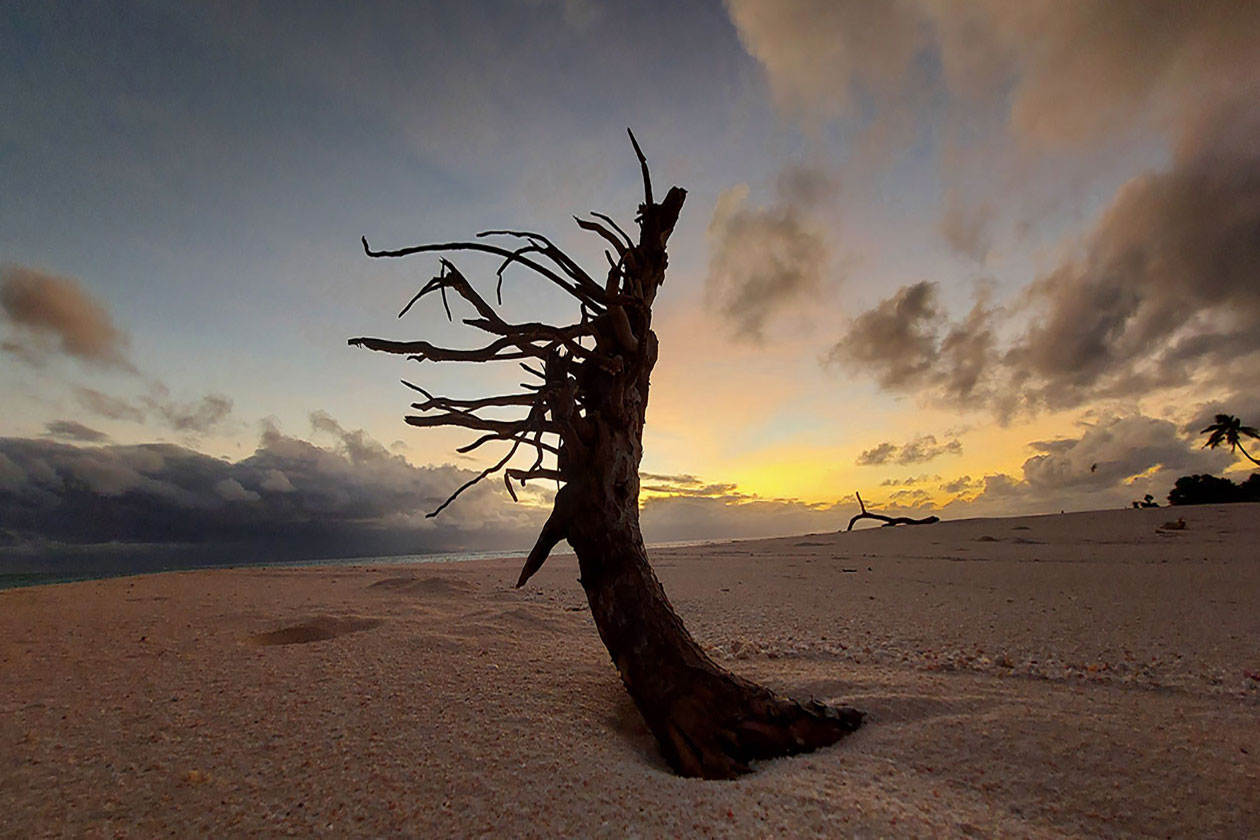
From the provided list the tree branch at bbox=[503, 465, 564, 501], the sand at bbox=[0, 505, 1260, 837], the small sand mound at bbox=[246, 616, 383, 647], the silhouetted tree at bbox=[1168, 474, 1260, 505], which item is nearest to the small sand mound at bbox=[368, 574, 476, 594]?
the sand at bbox=[0, 505, 1260, 837]

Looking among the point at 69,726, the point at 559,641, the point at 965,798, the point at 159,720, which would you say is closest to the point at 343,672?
the point at 159,720

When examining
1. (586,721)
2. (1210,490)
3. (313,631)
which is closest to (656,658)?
(586,721)

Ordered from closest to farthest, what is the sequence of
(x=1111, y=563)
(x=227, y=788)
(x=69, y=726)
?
1. (x=227, y=788)
2. (x=69, y=726)
3. (x=1111, y=563)

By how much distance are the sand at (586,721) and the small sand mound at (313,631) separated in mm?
48

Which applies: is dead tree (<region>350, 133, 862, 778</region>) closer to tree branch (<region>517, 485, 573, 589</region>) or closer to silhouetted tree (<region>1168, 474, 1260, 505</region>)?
tree branch (<region>517, 485, 573, 589</region>)

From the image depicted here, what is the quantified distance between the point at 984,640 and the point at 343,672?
5120mm

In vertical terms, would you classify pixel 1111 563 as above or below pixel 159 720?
above

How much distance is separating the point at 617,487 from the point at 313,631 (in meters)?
3.73

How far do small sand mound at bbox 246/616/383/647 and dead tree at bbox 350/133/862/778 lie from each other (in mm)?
2707

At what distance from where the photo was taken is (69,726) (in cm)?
276

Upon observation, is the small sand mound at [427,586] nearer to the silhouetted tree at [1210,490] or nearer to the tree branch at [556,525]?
the tree branch at [556,525]

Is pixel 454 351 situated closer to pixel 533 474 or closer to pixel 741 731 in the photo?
pixel 533 474

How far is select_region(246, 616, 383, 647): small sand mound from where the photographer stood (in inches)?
192

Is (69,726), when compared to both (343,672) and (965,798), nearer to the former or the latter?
(343,672)
